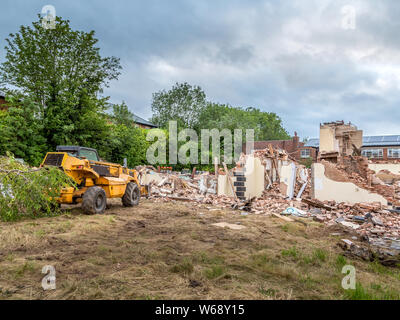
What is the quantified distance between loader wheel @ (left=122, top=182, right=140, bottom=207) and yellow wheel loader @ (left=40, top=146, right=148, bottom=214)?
0.85 feet

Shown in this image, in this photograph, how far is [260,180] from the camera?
14.3 meters

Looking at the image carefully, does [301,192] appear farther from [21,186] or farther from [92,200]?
[21,186]

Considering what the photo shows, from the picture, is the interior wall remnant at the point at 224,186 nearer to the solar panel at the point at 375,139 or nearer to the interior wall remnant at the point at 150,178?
the interior wall remnant at the point at 150,178

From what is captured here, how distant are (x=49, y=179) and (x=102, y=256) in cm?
328

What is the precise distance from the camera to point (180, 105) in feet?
155

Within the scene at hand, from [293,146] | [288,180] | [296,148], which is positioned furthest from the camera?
[293,146]

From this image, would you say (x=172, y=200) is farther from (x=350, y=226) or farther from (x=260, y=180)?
(x=350, y=226)

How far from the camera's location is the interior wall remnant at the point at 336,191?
11.0m

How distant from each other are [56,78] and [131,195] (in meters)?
12.5

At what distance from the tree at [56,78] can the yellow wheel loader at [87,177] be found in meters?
9.51

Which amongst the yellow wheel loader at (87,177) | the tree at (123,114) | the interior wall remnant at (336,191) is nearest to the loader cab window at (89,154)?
the yellow wheel loader at (87,177)

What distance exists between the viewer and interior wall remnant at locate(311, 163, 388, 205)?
1102 cm

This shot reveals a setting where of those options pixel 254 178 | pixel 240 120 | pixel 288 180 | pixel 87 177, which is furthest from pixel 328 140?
pixel 240 120
